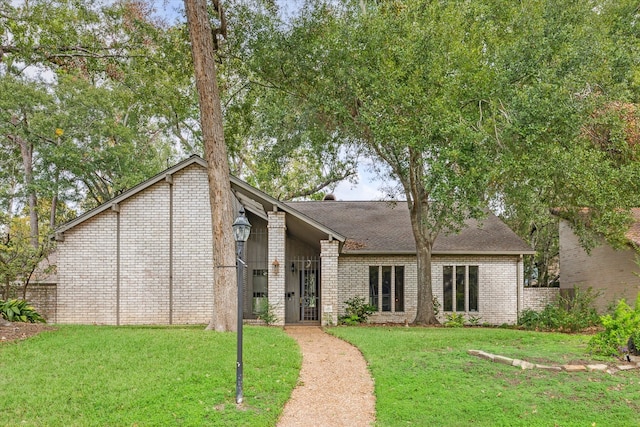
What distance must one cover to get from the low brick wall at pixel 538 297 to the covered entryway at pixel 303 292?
25.6ft

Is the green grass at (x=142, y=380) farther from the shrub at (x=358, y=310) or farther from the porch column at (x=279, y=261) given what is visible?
the shrub at (x=358, y=310)

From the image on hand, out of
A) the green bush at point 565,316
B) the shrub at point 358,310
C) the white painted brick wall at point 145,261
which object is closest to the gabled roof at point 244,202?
the white painted brick wall at point 145,261

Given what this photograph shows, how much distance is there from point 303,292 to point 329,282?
2491 millimetres

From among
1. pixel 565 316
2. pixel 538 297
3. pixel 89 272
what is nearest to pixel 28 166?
pixel 89 272

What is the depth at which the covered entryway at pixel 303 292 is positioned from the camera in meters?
18.0

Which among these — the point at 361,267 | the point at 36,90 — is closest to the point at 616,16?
the point at 361,267

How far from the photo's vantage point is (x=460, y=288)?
60.8 ft

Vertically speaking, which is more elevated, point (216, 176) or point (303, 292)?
point (216, 176)

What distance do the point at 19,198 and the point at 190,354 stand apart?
81.0ft

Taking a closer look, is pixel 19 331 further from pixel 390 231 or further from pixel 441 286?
pixel 441 286

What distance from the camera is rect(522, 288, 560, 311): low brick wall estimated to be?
60.5 ft

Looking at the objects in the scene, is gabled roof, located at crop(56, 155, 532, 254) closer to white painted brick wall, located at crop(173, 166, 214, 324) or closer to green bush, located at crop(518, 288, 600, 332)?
white painted brick wall, located at crop(173, 166, 214, 324)

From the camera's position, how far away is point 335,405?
23.2 ft

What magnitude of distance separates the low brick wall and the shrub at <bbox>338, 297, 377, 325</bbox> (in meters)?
5.79
